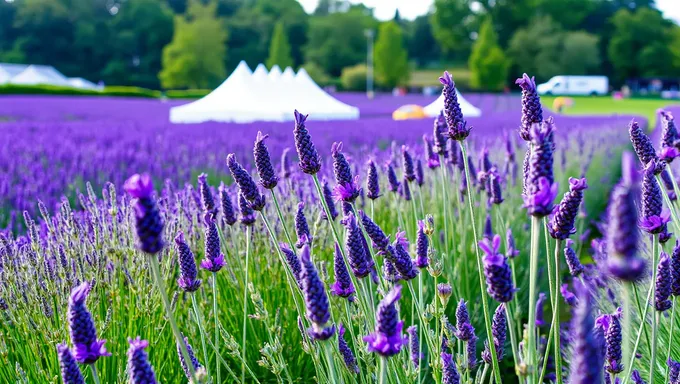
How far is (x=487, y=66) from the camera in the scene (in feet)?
147

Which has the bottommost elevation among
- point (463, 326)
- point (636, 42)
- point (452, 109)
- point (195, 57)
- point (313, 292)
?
point (463, 326)

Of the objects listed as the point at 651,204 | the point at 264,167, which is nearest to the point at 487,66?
the point at 651,204

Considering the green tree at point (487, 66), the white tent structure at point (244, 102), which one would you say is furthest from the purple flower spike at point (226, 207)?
the green tree at point (487, 66)

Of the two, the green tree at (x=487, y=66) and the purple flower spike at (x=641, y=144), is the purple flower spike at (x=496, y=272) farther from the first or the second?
the green tree at (x=487, y=66)

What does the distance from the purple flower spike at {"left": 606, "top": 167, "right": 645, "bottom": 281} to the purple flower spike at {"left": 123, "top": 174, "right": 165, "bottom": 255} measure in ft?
2.00

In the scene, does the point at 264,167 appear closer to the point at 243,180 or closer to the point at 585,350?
the point at 243,180

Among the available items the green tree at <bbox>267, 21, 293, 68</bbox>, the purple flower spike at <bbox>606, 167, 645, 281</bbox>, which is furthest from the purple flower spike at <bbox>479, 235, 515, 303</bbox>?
the green tree at <bbox>267, 21, 293, 68</bbox>

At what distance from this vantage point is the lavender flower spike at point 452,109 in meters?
1.39

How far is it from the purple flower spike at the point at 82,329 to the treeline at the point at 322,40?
4425 cm

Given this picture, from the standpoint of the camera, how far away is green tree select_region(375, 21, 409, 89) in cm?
4650

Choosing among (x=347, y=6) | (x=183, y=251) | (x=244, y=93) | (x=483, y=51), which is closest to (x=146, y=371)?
(x=183, y=251)

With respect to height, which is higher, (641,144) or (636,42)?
(636,42)

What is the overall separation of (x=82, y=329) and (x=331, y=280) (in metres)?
1.71

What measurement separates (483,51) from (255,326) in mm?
45836
